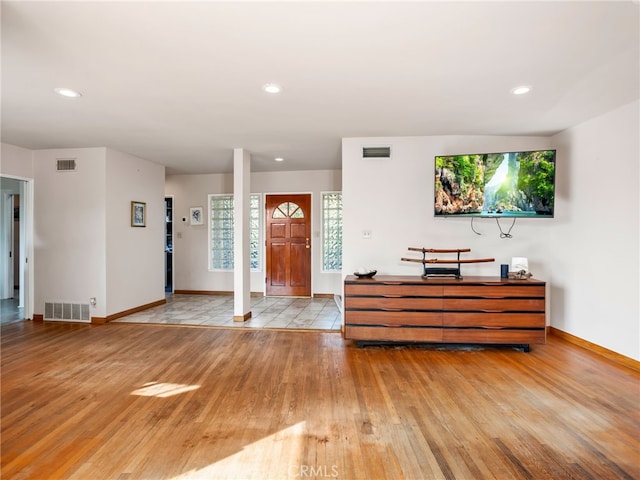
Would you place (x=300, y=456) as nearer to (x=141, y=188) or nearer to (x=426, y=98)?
(x=426, y=98)

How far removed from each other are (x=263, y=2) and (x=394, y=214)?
2975 millimetres

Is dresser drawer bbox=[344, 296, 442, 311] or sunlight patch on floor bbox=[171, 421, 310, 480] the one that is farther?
dresser drawer bbox=[344, 296, 442, 311]

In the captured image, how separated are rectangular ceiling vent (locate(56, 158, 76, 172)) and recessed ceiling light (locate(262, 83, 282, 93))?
→ 3.70 meters

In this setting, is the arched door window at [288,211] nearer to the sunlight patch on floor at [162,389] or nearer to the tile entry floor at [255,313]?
the tile entry floor at [255,313]

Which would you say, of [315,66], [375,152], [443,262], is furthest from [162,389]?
[375,152]

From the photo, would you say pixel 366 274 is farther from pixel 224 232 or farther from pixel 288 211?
pixel 224 232

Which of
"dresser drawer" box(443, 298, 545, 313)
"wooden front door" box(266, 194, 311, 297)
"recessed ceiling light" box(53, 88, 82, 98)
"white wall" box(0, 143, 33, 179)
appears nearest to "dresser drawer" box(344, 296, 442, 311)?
"dresser drawer" box(443, 298, 545, 313)

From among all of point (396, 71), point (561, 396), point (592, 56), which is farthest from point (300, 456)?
point (592, 56)

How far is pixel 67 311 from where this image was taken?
4883 mm

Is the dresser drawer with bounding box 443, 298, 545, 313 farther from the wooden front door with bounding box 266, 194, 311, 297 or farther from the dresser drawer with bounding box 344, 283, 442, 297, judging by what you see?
the wooden front door with bounding box 266, 194, 311, 297

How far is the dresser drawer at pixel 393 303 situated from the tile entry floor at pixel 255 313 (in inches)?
32.7

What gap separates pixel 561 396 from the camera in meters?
2.62

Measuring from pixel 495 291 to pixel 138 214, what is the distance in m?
5.20

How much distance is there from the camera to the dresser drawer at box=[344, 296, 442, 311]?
12.0 ft
